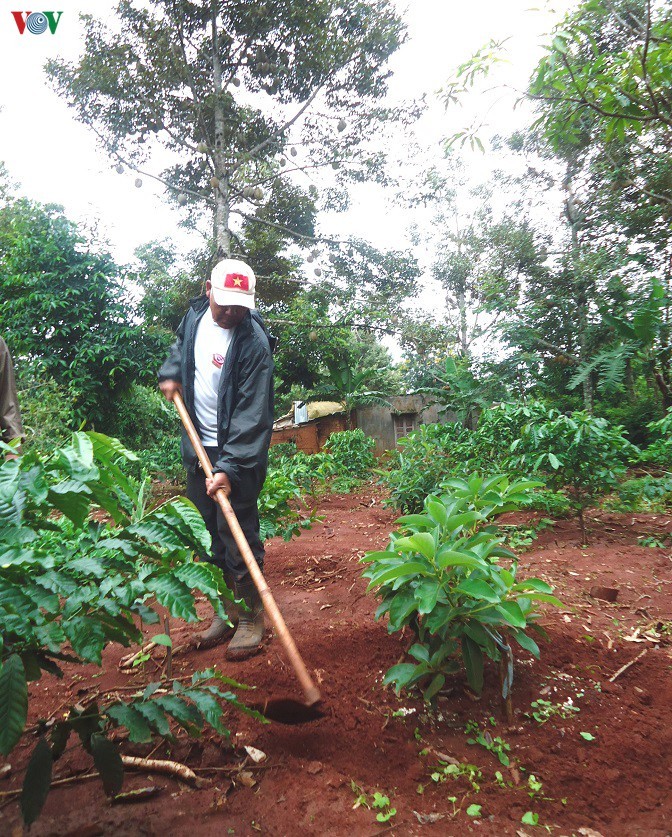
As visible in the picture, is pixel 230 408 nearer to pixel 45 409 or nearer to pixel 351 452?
pixel 45 409

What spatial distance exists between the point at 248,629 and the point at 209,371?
4.34 ft

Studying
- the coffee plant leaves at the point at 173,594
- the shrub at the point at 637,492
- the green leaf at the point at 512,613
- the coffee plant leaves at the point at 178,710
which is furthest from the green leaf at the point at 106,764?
the shrub at the point at 637,492

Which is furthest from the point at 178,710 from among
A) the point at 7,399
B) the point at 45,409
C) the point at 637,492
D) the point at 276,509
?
the point at 45,409

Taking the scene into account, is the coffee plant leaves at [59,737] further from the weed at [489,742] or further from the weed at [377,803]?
the weed at [489,742]

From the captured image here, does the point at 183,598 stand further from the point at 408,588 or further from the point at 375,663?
the point at 375,663

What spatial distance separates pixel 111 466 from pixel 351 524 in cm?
Answer: 468

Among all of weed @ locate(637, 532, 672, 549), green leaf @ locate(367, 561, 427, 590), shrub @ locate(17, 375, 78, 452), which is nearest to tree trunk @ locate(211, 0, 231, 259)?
shrub @ locate(17, 375, 78, 452)

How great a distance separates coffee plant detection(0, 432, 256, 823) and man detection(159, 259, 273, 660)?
1.07m

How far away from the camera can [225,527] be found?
260cm

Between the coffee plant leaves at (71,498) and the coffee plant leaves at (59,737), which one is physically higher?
the coffee plant leaves at (71,498)

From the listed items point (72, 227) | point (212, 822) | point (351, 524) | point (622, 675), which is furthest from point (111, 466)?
point (72, 227)

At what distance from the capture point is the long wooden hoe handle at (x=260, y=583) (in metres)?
1.81

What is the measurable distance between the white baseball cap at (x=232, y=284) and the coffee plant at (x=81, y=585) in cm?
143

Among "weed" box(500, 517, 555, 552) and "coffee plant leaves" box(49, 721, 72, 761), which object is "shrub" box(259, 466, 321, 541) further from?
"coffee plant leaves" box(49, 721, 72, 761)
